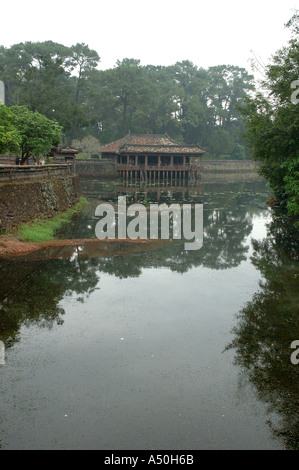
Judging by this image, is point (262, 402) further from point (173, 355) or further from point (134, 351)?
point (134, 351)

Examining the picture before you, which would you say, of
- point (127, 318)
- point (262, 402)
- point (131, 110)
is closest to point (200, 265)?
point (127, 318)

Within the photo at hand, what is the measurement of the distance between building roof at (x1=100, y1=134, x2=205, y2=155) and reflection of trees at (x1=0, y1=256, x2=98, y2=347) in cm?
4484

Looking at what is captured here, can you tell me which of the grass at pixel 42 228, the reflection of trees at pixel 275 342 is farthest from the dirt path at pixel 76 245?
the reflection of trees at pixel 275 342

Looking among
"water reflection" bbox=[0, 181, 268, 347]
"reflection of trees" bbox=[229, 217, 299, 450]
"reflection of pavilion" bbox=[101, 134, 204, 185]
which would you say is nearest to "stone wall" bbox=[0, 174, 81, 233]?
"water reflection" bbox=[0, 181, 268, 347]

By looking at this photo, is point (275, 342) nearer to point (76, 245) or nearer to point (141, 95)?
point (76, 245)

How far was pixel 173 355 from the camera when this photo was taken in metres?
8.07

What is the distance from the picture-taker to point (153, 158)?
201 feet

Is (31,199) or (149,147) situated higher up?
(149,147)

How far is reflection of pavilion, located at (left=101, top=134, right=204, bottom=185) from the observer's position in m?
58.2

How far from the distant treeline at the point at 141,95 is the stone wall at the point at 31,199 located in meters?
37.6

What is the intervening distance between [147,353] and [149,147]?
53.4 m

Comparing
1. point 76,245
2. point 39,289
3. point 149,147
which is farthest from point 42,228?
point 149,147

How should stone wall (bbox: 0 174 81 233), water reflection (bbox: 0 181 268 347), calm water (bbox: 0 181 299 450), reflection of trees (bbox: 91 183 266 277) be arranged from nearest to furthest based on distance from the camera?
calm water (bbox: 0 181 299 450) < water reflection (bbox: 0 181 268 347) < reflection of trees (bbox: 91 183 266 277) < stone wall (bbox: 0 174 81 233)

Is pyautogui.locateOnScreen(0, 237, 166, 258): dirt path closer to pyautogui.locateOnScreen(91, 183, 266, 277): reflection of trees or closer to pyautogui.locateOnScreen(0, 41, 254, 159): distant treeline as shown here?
pyautogui.locateOnScreen(91, 183, 266, 277): reflection of trees
